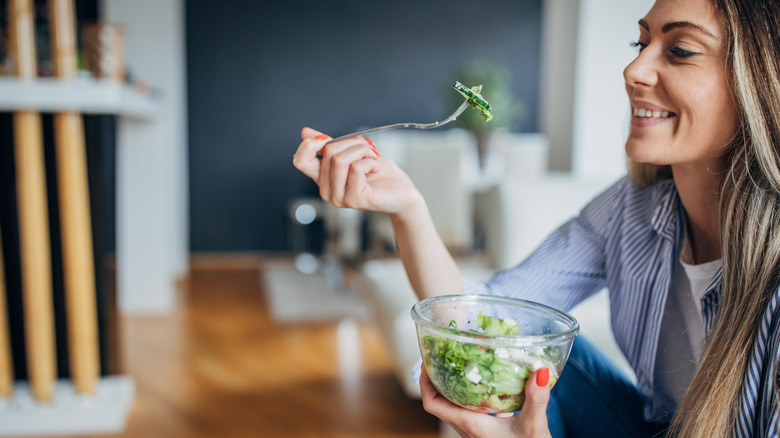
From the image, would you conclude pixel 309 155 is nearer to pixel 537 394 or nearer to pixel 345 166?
pixel 345 166

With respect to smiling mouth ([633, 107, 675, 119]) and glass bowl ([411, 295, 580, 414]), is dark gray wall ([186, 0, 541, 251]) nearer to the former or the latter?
smiling mouth ([633, 107, 675, 119])

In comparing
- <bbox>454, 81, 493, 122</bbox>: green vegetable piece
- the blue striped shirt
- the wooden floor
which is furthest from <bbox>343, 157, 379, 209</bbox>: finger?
the wooden floor

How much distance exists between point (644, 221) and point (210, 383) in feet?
5.87

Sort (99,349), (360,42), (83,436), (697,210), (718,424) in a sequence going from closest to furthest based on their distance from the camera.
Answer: (718,424), (697,210), (83,436), (99,349), (360,42)

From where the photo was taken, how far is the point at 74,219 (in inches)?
73.9

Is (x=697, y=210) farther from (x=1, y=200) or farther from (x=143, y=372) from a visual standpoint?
(x=143, y=372)

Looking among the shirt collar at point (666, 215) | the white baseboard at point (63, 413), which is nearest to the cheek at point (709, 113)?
the shirt collar at point (666, 215)

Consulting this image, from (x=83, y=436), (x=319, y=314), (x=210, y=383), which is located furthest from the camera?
(x=319, y=314)

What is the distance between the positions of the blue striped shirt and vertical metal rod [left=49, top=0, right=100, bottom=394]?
4.47ft

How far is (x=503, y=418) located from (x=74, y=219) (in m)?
1.60

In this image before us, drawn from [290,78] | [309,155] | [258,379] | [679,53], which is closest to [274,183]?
[290,78]

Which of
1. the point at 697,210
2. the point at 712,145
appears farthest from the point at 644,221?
the point at 712,145

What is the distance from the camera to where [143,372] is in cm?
241

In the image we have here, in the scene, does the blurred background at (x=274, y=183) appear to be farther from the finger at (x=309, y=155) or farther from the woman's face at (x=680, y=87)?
the finger at (x=309, y=155)
